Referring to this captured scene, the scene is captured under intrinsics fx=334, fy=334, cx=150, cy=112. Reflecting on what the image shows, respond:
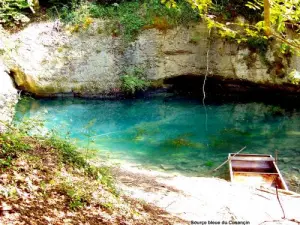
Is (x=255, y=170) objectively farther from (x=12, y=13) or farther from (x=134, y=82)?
(x=12, y=13)

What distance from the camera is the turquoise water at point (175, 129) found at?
9.90 metres

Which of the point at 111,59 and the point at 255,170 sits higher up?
the point at 111,59

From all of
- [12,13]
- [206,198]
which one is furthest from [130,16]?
[206,198]

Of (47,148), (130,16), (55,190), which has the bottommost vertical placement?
(47,148)

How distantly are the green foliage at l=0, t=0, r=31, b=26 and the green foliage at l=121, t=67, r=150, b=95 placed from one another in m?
4.98

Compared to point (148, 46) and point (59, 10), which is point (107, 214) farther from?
point (59, 10)

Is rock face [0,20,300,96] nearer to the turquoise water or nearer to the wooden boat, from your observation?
the turquoise water

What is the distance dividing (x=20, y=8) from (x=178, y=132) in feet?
30.1

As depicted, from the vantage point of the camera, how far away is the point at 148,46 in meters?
15.3

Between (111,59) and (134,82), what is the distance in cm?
153

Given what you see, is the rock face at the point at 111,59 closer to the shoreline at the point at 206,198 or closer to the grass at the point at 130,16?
the grass at the point at 130,16

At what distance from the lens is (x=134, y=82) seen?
15008 mm

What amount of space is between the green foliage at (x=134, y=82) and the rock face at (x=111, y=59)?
26 centimetres

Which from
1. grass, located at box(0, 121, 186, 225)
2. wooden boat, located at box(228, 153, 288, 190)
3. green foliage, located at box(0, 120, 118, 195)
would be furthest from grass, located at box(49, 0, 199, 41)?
grass, located at box(0, 121, 186, 225)
